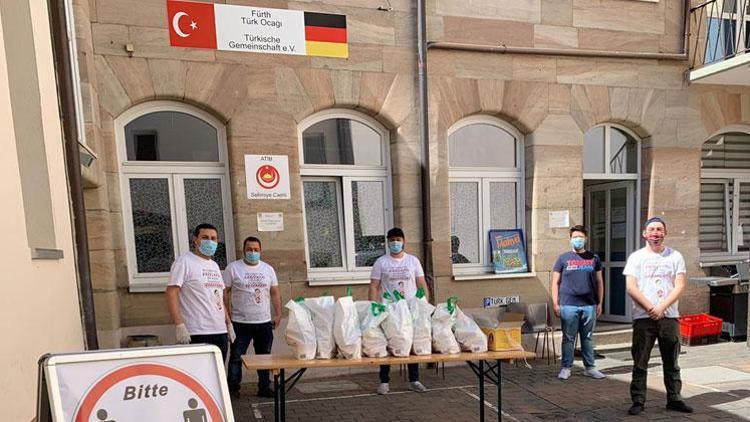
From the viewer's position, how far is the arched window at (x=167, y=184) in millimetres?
5473

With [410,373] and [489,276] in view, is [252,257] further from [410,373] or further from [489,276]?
[489,276]

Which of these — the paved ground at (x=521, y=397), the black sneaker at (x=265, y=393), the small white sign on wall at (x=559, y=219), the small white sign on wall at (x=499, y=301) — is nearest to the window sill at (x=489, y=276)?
the small white sign on wall at (x=499, y=301)

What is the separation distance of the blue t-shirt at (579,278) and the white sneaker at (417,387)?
75.5 inches

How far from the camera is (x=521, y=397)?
496cm

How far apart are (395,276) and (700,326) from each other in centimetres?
495

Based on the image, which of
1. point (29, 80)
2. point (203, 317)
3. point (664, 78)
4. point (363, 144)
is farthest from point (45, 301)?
point (664, 78)

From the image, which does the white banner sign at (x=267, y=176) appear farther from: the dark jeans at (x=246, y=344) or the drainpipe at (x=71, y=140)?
the drainpipe at (x=71, y=140)

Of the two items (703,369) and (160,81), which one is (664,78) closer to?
(703,369)

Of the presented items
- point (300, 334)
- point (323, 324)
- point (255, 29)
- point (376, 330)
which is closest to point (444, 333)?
point (376, 330)

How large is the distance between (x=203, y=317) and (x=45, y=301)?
1200mm

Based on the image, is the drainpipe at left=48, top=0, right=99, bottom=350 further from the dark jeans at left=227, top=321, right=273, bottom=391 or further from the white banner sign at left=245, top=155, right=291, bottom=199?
the white banner sign at left=245, top=155, right=291, bottom=199

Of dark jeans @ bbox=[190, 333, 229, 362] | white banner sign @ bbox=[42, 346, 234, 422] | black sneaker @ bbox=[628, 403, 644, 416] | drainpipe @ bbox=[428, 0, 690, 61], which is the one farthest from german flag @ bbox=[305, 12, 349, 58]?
black sneaker @ bbox=[628, 403, 644, 416]

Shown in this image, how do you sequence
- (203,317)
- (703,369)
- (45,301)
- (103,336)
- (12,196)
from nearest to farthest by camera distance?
1. (12,196)
2. (45,301)
3. (203,317)
4. (103,336)
5. (703,369)

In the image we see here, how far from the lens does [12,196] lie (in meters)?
2.86
